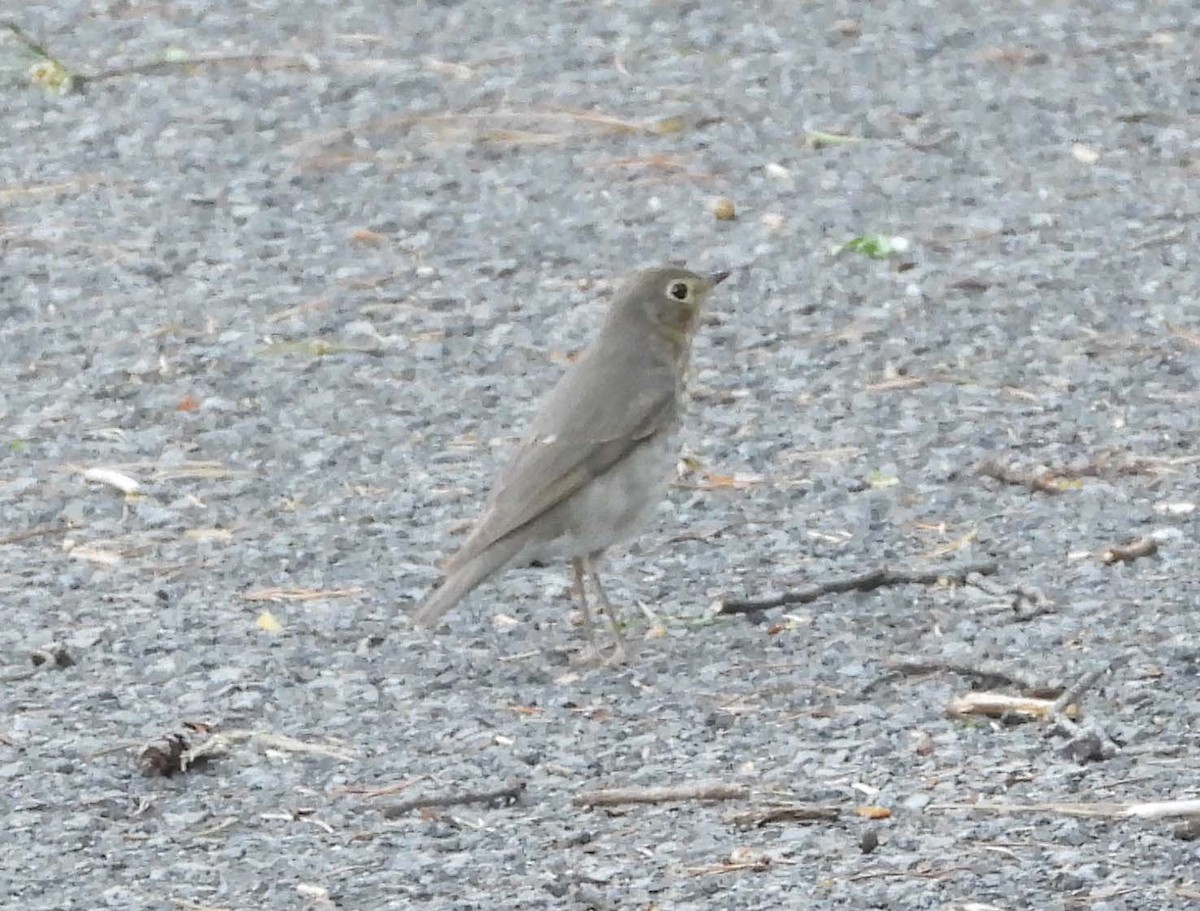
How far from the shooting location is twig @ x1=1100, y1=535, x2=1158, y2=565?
6.67 m

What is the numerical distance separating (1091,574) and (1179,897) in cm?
216

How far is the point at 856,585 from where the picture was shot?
670cm

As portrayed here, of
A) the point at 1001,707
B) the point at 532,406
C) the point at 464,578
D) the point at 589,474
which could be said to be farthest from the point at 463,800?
the point at 532,406

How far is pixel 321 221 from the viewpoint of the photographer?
10398 millimetres

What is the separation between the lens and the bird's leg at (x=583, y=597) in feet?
21.7

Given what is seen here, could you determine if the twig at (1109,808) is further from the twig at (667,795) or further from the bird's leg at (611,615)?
the bird's leg at (611,615)

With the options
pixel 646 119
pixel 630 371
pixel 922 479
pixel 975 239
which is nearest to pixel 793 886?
pixel 630 371

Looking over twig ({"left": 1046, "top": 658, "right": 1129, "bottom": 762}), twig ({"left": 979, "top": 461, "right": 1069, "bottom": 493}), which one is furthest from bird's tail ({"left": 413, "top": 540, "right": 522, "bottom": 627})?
twig ({"left": 979, "top": 461, "right": 1069, "bottom": 493})

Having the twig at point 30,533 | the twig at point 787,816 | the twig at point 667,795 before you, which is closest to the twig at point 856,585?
the twig at point 667,795

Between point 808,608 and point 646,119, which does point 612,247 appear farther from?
point 808,608

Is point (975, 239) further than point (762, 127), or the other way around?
point (762, 127)

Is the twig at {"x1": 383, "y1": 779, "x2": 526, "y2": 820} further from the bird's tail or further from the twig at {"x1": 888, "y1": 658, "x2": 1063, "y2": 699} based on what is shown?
the twig at {"x1": 888, "y1": 658, "x2": 1063, "y2": 699}

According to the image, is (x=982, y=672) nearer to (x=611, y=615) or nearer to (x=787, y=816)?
(x=787, y=816)

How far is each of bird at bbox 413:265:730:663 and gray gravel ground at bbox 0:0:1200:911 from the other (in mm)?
248
